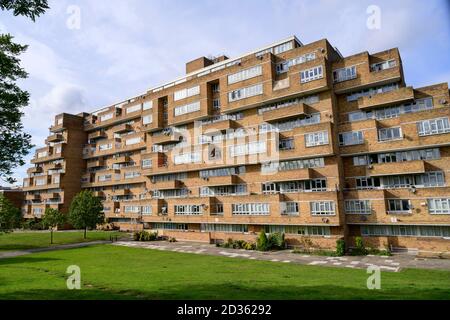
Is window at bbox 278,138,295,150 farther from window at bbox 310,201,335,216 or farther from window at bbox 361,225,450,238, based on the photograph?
window at bbox 361,225,450,238

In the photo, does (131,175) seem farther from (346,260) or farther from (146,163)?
(346,260)

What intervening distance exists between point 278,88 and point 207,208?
66.4ft

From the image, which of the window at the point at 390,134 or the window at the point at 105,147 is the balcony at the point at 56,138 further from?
the window at the point at 390,134

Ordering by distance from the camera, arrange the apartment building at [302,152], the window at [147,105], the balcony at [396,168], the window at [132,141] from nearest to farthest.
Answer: the balcony at [396,168]
the apartment building at [302,152]
the window at [147,105]
the window at [132,141]

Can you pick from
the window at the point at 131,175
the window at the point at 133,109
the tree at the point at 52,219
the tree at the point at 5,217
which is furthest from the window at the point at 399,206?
the window at the point at 133,109

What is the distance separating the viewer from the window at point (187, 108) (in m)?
48.0

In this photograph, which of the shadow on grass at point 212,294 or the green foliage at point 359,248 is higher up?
the shadow on grass at point 212,294

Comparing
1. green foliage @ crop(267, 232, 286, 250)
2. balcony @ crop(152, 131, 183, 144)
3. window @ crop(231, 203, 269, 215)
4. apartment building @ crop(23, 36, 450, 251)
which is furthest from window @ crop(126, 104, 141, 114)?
green foliage @ crop(267, 232, 286, 250)

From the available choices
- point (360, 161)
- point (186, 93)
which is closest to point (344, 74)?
point (360, 161)

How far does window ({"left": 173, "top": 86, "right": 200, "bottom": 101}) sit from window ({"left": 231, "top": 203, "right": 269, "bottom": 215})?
20.1 m

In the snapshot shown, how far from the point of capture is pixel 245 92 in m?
42.6

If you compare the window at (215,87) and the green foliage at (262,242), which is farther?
the window at (215,87)

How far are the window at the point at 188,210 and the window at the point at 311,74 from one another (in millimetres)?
23993
